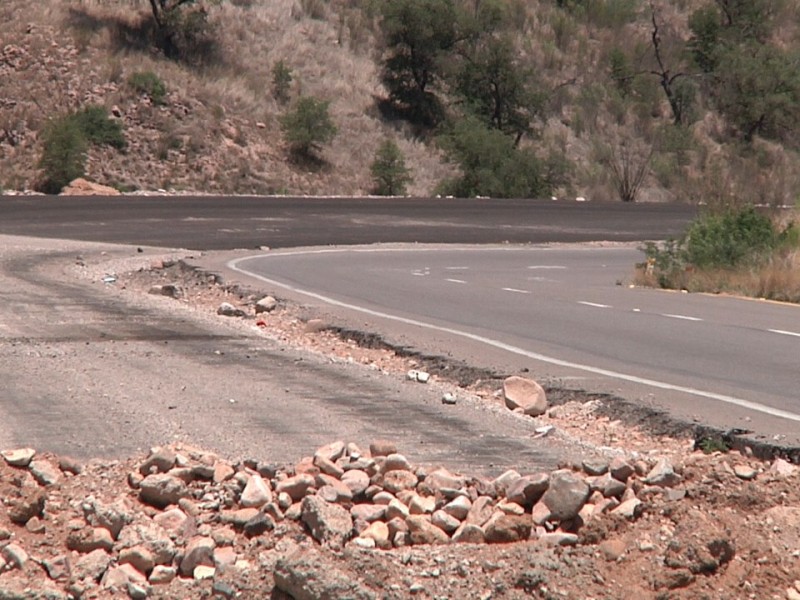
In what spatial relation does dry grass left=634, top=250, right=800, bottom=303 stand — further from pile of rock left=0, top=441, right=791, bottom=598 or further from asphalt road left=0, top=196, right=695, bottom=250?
pile of rock left=0, top=441, right=791, bottom=598

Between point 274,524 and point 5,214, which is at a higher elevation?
point 274,524

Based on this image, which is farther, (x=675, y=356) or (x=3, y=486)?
(x=675, y=356)

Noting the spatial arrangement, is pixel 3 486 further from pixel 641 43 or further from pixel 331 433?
pixel 641 43

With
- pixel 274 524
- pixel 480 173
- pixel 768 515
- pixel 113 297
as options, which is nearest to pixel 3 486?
pixel 274 524

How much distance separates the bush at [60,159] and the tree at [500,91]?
18.4 m

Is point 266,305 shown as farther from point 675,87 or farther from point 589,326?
point 675,87

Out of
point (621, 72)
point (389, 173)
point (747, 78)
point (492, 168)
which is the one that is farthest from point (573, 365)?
point (621, 72)

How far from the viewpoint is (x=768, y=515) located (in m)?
6.59

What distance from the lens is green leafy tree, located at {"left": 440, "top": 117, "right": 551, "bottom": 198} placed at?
1957 inches

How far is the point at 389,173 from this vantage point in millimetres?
50031

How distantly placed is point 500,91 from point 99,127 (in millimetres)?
17214

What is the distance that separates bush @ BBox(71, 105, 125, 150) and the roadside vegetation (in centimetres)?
2897

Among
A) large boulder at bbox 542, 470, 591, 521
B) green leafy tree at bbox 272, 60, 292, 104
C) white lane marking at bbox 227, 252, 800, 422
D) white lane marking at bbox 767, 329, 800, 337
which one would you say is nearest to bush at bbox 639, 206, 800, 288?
white lane marking at bbox 227, 252, 800, 422

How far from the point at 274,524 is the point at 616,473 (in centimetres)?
180
